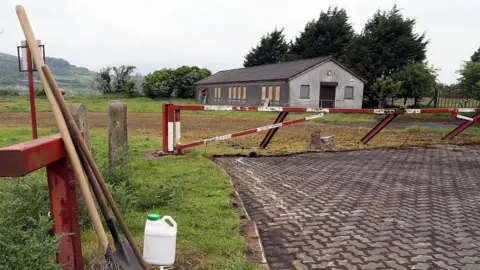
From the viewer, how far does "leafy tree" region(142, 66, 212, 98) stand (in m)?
49.6

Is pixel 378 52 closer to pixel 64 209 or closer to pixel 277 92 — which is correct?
pixel 277 92

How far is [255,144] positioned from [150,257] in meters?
8.47

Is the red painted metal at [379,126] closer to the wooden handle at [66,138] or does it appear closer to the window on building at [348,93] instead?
the wooden handle at [66,138]

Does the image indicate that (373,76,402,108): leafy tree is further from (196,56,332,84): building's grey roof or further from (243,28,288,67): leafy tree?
(243,28,288,67): leafy tree

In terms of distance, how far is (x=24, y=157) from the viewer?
6.24ft

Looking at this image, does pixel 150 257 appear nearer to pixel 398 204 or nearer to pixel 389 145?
pixel 398 204

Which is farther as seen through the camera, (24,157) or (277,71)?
(277,71)

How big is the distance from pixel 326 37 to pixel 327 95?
1867cm

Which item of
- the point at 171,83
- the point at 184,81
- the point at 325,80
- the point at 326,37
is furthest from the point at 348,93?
the point at 171,83

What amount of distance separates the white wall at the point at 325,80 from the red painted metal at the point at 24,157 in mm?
30523

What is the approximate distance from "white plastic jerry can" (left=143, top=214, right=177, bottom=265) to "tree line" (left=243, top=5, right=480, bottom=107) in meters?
21.8

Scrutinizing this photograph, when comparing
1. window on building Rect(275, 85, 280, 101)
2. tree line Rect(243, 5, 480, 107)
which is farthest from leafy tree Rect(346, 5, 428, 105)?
window on building Rect(275, 85, 280, 101)

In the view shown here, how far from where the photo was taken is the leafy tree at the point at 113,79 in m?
54.7

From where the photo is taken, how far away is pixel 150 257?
266cm
